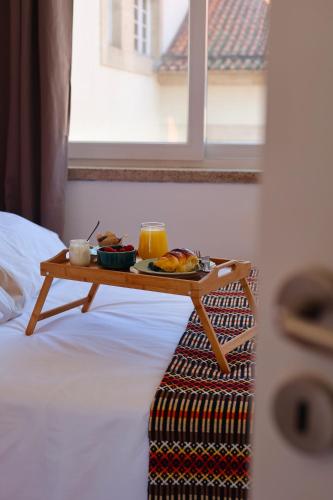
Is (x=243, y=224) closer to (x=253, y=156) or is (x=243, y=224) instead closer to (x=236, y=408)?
(x=253, y=156)

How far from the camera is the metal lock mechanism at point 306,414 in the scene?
313mm

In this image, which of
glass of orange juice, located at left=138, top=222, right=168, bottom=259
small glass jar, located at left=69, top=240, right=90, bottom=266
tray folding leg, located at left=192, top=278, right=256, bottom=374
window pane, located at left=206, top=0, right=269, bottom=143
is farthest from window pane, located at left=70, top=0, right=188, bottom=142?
tray folding leg, located at left=192, top=278, right=256, bottom=374

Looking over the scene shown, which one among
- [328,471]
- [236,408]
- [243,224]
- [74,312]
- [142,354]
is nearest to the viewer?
[328,471]

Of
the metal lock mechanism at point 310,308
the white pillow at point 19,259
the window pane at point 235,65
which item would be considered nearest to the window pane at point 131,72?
the window pane at point 235,65

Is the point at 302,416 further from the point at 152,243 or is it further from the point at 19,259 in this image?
the point at 19,259

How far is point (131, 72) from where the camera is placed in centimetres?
278

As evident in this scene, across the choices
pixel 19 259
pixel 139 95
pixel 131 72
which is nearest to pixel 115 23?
pixel 131 72

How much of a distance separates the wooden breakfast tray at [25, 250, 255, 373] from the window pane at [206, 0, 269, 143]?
116 cm

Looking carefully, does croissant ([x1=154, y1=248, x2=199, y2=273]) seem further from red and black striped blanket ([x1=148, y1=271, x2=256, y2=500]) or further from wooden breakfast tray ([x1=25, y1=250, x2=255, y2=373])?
red and black striped blanket ([x1=148, y1=271, x2=256, y2=500])

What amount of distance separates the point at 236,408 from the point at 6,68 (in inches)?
76.4

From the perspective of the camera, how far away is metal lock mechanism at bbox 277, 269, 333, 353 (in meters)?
0.31

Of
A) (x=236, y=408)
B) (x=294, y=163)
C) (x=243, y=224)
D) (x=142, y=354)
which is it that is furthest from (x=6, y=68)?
(x=294, y=163)

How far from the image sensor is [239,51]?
2.69 metres

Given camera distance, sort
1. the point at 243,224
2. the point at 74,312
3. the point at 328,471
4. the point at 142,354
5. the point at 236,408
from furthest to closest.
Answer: the point at 243,224 < the point at 74,312 < the point at 142,354 < the point at 236,408 < the point at 328,471
